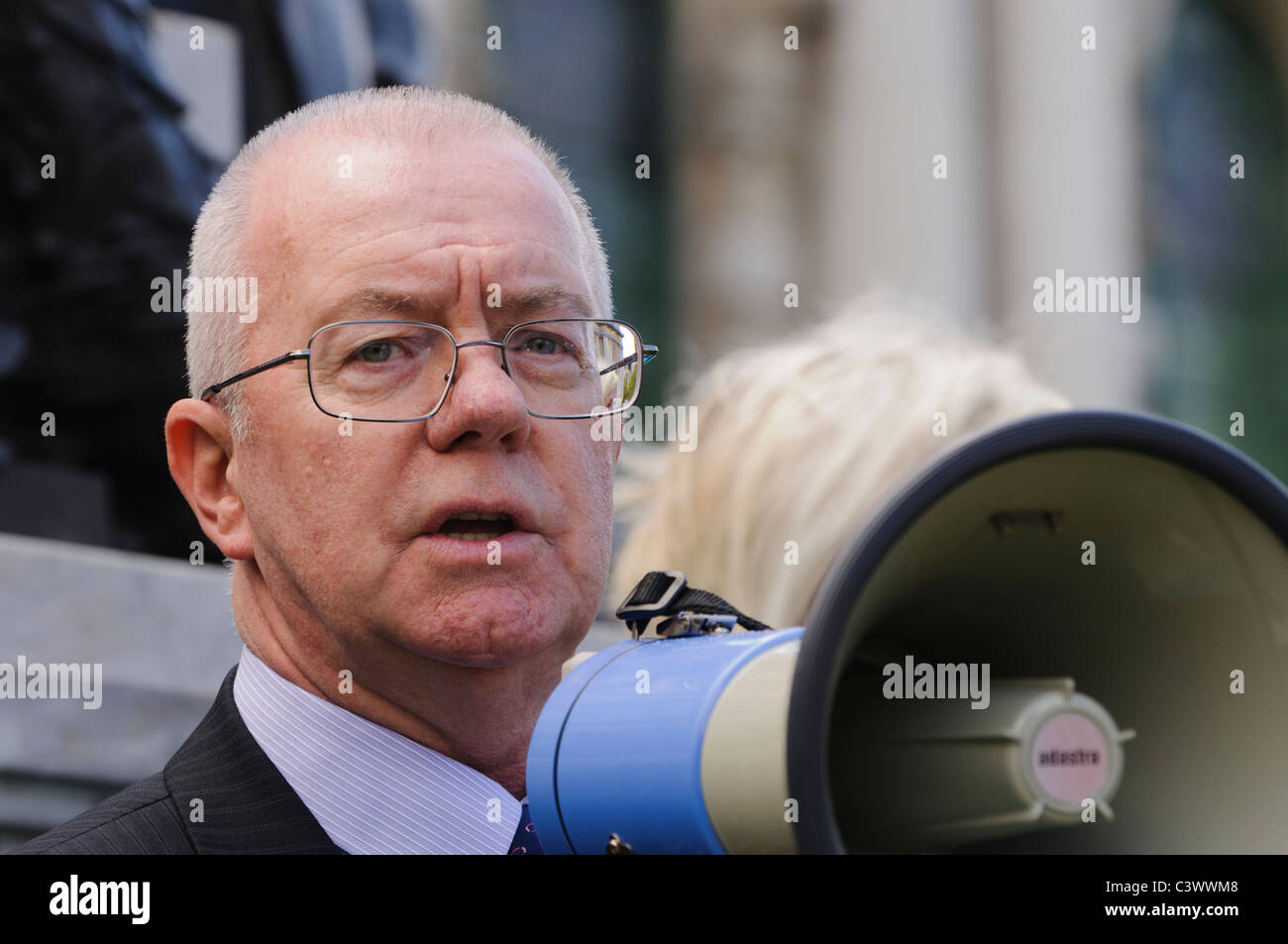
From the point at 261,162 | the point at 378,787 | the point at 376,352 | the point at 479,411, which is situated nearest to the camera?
the point at 479,411

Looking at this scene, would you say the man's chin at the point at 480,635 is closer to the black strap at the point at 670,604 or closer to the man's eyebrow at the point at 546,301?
the black strap at the point at 670,604

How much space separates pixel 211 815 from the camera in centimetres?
230

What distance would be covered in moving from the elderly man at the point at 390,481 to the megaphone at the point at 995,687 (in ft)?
1.20

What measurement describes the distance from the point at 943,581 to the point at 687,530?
58.2 inches

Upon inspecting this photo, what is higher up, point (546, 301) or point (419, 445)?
point (546, 301)

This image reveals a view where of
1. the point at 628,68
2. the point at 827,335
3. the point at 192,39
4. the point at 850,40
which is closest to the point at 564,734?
the point at 827,335

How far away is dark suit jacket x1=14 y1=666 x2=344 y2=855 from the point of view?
2244 millimetres

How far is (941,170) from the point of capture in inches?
504

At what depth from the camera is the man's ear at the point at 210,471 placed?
2566mm

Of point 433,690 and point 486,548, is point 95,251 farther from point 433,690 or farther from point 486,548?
point 486,548

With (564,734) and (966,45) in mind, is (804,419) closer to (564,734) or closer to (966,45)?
(564,734)

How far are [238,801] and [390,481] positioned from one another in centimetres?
53

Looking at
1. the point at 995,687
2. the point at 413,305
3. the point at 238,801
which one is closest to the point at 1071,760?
the point at 995,687

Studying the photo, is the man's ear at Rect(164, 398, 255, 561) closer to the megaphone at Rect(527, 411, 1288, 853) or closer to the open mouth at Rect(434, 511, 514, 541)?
the open mouth at Rect(434, 511, 514, 541)
